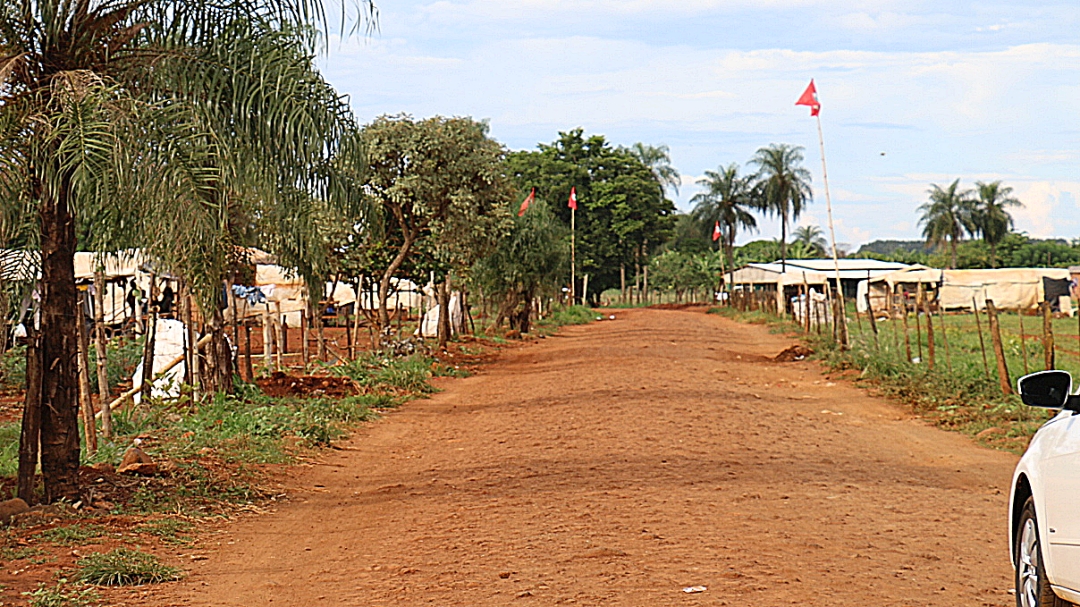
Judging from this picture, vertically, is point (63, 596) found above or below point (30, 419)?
below

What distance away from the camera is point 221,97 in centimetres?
814

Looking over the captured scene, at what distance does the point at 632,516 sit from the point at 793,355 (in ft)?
58.8

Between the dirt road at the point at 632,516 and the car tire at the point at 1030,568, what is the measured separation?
0.59 metres

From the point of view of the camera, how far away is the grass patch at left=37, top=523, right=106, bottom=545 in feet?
24.0

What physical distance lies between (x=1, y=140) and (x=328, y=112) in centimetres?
216

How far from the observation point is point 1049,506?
14.5 ft


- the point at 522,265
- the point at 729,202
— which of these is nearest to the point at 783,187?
the point at 729,202

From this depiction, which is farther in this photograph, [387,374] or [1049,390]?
[387,374]

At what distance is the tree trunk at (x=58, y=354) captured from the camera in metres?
8.16

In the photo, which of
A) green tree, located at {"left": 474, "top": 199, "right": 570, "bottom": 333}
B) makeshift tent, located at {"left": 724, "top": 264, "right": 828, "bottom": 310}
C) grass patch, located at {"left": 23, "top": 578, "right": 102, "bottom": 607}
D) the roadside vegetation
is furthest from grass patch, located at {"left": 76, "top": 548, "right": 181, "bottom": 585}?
makeshift tent, located at {"left": 724, "top": 264, "right": 828, "bottom": 310}

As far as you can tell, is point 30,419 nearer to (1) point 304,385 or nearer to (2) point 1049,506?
(2) point 1049,506

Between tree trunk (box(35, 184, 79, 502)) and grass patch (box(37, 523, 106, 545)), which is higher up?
tree trunk (box(35, 184, 79, 502))

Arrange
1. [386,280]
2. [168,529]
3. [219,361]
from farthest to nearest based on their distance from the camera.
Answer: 1. [386,280]
2. [219,361]
3. [168,529]

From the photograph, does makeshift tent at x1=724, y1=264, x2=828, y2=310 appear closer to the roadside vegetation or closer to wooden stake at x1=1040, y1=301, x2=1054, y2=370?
the roadside vegetation
